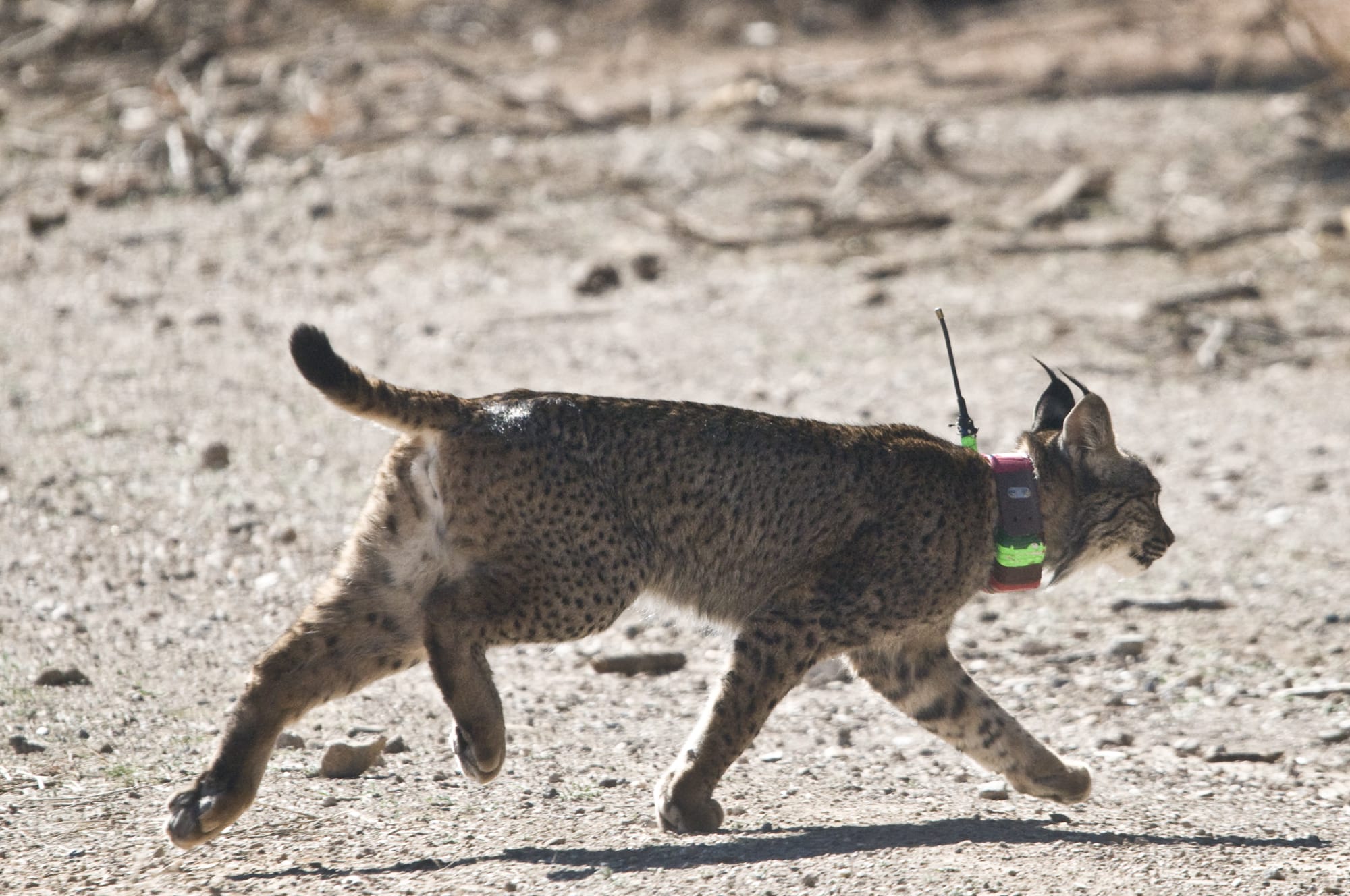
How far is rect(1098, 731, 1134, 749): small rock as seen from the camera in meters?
6.06

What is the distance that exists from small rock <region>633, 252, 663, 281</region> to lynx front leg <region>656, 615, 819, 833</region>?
23.0ft

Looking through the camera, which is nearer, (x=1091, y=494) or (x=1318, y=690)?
(x=1091, y=494)

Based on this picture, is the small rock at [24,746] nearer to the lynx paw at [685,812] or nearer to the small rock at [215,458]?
the lynx paw at [685,812]

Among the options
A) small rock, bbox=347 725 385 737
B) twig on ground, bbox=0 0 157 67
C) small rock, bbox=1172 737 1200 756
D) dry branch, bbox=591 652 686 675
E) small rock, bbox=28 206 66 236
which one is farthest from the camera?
twig on ground, bbox=0 0 157 67

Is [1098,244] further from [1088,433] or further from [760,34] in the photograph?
[1088,433]

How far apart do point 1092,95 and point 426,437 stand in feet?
40.1

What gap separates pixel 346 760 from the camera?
5.21m

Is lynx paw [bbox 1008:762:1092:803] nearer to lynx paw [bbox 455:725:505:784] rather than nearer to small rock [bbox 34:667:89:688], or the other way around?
lynx paw [bbox 455:725:505:784]

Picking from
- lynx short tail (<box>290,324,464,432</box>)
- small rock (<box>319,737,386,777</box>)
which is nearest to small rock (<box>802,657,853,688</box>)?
small rock (<box>319,737,386,777</box>)

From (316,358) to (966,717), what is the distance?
89.0 inches

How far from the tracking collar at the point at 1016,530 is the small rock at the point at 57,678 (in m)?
2.95

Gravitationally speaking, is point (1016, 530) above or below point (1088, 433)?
below

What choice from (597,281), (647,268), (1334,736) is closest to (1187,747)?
(1334,736)

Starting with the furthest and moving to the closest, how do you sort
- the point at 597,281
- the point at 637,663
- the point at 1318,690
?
the point at 597,281, the point at 637,663, the point at 1318,690
